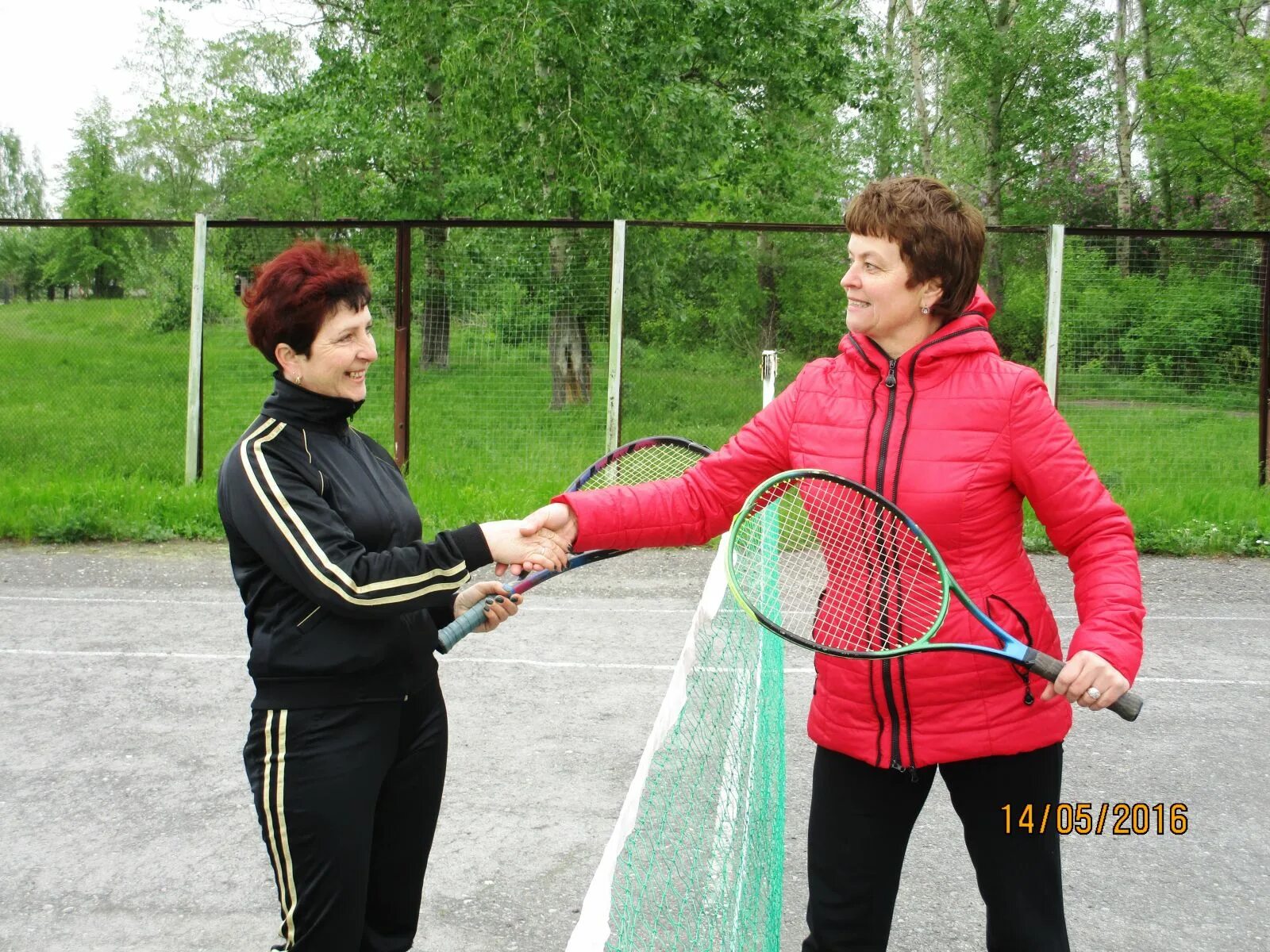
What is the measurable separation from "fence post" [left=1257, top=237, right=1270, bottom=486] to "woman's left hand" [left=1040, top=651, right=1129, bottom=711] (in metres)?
10.0

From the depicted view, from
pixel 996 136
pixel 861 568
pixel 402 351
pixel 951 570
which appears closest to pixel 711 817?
pixel 861 568

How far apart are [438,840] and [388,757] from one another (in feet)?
6.37

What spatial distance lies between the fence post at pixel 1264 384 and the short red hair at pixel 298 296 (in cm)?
1048

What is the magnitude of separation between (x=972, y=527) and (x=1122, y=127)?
30.8m

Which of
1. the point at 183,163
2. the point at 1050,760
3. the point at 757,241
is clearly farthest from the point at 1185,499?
the point at 183,163

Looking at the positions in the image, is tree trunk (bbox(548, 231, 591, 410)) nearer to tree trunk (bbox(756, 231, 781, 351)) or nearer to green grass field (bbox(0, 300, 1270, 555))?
green grass field (bbox(0, 300, 1270, 555))

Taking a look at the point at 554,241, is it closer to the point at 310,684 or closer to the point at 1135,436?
the point at 1135,436

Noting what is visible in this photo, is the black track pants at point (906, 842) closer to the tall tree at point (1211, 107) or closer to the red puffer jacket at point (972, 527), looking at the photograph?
the red puffer jacket at point (972, 527)

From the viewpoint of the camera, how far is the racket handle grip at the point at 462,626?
3279 mm

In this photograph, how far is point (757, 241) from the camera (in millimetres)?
13109

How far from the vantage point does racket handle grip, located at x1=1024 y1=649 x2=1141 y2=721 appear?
2.62 m

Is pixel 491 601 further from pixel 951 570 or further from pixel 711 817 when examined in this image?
pixel 711 817
